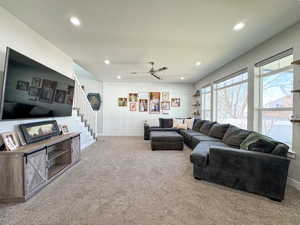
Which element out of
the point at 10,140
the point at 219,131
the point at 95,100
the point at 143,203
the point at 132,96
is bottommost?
the point at 143,203

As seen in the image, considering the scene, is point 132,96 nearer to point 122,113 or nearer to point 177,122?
point 122,113

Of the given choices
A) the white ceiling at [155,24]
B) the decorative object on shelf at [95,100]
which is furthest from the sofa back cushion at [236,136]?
the decorative object on shelf at [95,100]

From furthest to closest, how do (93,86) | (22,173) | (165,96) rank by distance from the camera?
(165,96) < (93,86) < (22,173)

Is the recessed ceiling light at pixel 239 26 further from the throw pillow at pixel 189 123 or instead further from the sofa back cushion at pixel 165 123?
the sofa back cushion at pixel 165 123

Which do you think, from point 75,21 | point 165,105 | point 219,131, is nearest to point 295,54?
point 219,131

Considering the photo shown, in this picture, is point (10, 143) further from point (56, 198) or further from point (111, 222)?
point (111, 222)

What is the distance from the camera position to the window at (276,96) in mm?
2553

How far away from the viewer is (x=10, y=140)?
6.51 ft

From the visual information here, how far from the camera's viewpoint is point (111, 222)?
154 centimetres

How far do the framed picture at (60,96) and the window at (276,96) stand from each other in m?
4.47

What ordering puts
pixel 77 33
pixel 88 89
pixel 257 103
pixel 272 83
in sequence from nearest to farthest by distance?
pixel 77 33, pixel 272 83, pixel 257 103, pixel 88 89

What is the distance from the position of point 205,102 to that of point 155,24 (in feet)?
15.5

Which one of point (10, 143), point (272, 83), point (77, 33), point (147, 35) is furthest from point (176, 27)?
point (10, 143)

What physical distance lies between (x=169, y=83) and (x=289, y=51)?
488 centimetres
